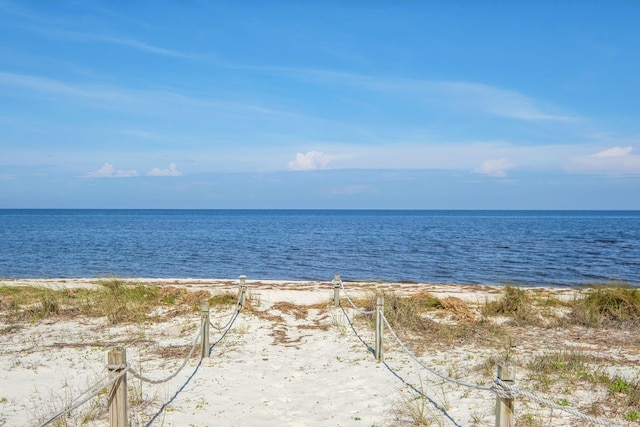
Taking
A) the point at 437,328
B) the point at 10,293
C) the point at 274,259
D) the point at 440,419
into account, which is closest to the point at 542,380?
the point at 440,419

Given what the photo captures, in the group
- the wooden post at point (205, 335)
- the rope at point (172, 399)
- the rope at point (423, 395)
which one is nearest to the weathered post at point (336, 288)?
the rope at point (423, 395)

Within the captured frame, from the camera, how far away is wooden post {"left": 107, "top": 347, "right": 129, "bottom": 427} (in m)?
5.04

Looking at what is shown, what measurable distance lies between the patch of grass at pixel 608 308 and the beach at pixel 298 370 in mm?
534

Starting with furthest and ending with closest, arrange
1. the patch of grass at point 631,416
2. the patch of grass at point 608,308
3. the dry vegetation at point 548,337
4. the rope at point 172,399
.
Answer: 1. the patch of grass at point 608,308
2. the dry vegetation at point 548,337
3. the rope at point 172,399
4. the patch of grass at point 631,416

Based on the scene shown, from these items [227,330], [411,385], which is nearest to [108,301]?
[227,330]

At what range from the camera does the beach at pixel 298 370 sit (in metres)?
6.55

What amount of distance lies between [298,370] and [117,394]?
4.20m

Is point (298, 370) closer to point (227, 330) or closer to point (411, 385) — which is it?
point (411, 385)

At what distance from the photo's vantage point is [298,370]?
883cm

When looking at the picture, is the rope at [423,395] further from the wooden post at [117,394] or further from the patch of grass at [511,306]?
the patch of grass at [511,306]

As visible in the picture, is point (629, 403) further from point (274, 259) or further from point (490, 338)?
point (274, 259)

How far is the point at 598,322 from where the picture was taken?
1137 cm

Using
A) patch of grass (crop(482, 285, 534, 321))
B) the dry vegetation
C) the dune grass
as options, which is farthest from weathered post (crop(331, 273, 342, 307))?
patch of grass (crop(482, 285, 534, 321))

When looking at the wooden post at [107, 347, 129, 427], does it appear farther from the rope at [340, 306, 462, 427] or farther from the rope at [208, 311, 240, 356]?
the rope at [208, 311, 240, 356]
